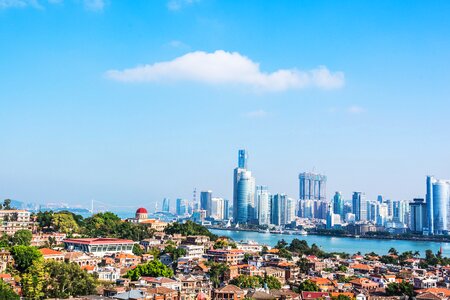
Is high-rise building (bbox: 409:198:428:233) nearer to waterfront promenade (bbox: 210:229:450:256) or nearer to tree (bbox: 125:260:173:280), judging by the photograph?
waterfront promenade (bbox: 210:229:450:256)

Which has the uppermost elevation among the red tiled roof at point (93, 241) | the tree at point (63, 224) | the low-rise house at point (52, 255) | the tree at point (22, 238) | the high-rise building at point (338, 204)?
the high-rise building at point (338, 204)

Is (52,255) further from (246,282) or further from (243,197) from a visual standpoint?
(243,197)

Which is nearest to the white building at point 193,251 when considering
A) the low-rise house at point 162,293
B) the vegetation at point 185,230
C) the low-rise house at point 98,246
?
the low-rise house at point 98,246

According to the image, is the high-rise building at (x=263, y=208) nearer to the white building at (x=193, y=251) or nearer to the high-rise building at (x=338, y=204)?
the high-rise building at (x=338, y=204)

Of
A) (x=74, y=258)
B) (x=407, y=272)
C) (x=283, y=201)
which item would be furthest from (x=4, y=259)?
(x=283, y=201)

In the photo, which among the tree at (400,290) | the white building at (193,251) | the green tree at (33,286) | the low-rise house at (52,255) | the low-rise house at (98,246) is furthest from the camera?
the white building at (193,251)

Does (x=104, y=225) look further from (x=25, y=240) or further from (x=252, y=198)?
(x=252, y=198)
